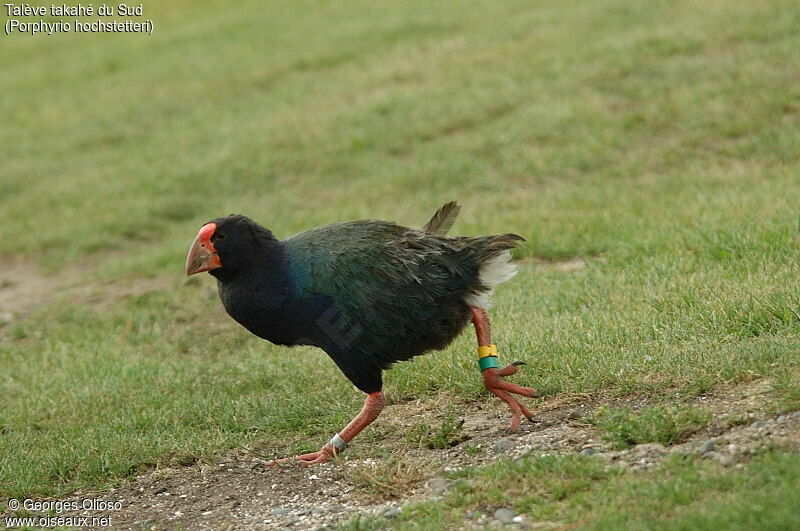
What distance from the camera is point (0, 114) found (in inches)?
663

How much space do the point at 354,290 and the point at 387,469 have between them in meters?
0.98

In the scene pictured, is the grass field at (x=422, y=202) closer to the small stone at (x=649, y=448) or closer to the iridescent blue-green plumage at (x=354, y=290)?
the small stone at (x=649, y=448)

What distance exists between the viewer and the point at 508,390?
215 inches

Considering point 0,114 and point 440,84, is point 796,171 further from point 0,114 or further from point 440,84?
point 0,114

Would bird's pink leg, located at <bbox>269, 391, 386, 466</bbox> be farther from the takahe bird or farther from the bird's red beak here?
the bird's red beak

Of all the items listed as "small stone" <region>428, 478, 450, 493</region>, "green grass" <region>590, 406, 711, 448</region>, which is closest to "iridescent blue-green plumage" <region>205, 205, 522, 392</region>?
"small stone" <region>428, 478, 450, 493</region>

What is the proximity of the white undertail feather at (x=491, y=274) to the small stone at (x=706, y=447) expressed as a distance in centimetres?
152

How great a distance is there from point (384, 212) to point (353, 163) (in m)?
1.81

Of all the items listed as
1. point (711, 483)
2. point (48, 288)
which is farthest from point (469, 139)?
point (711, 483)

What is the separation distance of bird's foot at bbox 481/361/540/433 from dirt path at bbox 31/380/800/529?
87 mm

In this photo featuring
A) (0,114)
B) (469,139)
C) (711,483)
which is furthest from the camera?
(0,114)

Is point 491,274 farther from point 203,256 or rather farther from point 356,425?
point 203,256

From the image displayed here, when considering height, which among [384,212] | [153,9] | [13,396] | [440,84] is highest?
[153,9]

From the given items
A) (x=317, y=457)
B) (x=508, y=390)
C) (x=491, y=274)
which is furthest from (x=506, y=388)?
(x=317, y=457)
